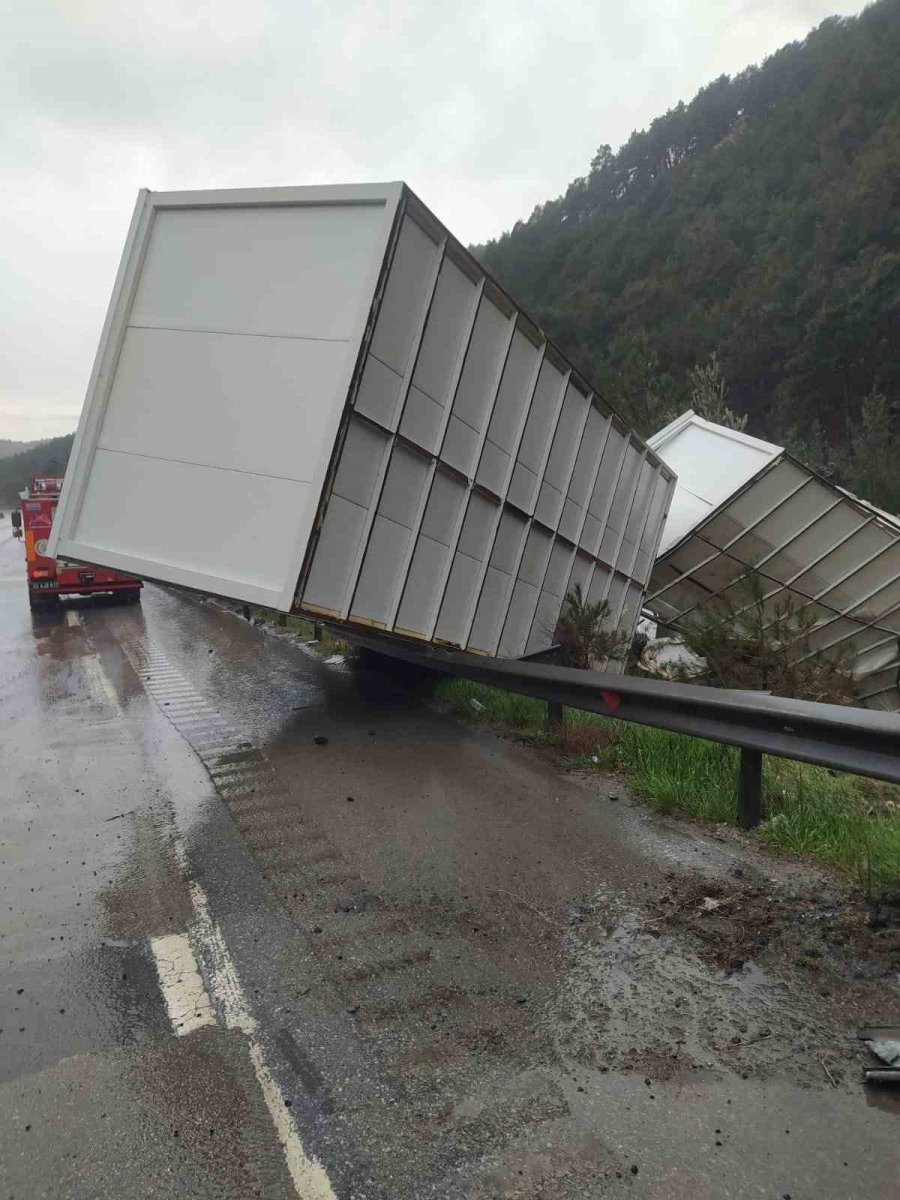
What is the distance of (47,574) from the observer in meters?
14.6

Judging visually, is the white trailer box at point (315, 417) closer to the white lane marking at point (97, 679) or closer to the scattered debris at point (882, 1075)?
the white lane marking at point (97, 679)

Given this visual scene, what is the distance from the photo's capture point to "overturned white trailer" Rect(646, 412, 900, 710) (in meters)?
9.36

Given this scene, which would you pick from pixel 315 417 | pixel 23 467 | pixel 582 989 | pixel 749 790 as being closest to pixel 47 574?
pixel 315 417

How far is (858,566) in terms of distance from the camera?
32.3 ft

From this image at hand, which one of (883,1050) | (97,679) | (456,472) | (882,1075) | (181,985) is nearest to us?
(882,1075)

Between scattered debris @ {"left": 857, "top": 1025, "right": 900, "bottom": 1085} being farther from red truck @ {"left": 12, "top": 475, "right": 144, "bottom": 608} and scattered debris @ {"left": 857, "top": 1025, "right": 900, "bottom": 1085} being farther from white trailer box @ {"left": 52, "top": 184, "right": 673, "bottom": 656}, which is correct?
red truck @ {"left": 12, "top": 475, "right": 144, "bottom": 608}

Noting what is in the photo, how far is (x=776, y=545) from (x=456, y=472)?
17.5 feet

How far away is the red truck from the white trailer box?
30.5ft

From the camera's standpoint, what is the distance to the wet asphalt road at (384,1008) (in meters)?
2.26

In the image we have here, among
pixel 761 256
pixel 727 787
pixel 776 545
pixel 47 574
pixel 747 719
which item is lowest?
pixel 47 574

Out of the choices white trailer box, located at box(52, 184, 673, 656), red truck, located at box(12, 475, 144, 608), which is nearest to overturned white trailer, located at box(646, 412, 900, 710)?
white trailer box, located at box(52, 184, 673, 656)

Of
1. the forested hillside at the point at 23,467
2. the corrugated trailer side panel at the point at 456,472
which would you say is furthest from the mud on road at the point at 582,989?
the forested hillside at the point at 23,467

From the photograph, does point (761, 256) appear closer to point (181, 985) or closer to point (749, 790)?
point (749, 790)

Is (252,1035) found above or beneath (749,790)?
beneath
